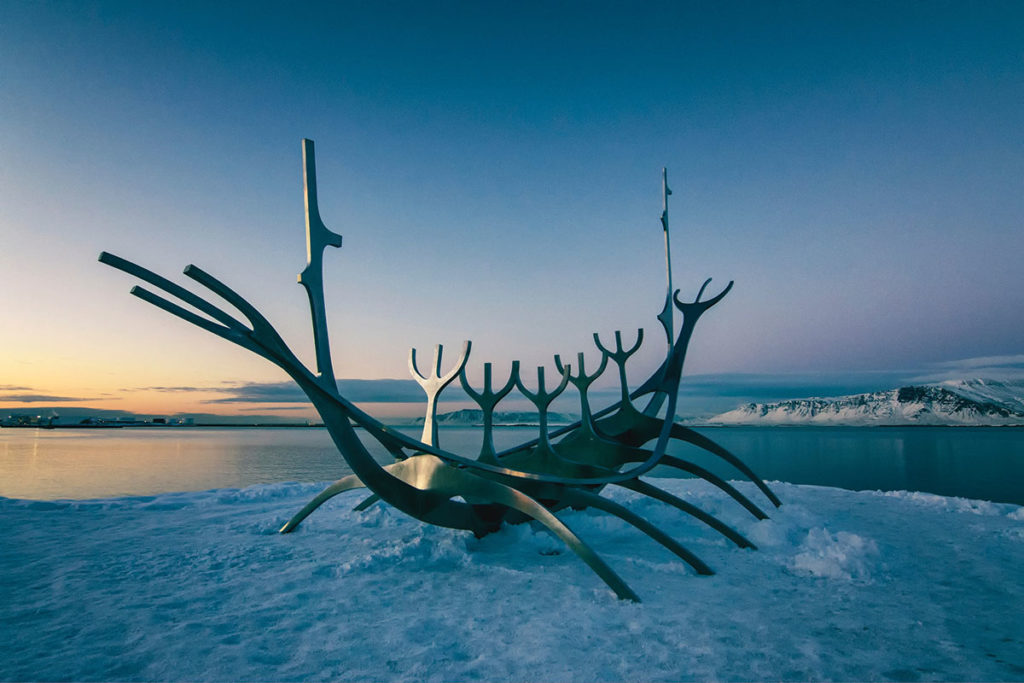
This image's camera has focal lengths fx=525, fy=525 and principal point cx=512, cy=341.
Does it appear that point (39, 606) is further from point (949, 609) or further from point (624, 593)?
point (949, 609)

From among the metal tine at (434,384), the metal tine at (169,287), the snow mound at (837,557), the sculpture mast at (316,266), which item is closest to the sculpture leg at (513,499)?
the metal tine at (434,384)

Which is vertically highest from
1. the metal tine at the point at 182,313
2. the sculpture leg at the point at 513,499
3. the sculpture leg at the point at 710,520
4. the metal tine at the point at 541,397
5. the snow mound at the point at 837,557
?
the metal tine at the point at 182,313

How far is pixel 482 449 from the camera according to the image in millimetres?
8984

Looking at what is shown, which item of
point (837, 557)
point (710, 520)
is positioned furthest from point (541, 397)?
point (837, 557)

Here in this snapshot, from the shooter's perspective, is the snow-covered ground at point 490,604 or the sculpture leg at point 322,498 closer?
the snow-covered ground at point 490,604

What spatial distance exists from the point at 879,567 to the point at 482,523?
19.5 feet

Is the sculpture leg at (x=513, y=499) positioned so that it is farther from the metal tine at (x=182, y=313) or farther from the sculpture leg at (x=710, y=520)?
the metal tine at (x=182, y=313)

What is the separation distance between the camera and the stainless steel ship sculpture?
6266 millimetres

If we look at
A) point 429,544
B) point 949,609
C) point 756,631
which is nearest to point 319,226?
point 429,544

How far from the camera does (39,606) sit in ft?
19.0

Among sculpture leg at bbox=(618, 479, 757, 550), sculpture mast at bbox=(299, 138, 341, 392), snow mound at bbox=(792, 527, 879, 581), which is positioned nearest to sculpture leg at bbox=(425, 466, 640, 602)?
sculpture mast at bbox=(299, 138, 341, 392)

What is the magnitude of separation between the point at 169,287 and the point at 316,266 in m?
1.96

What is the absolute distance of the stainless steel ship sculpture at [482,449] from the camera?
6.27 metres

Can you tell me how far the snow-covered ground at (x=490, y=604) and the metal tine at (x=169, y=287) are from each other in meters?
3.19
